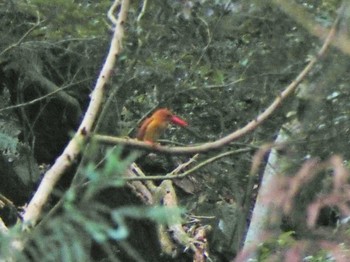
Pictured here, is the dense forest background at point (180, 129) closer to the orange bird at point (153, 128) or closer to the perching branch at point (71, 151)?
the perching branch at point (71, 151)

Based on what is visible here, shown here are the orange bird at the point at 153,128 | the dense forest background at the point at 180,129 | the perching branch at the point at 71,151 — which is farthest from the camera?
the orange bird at the point at 153,128

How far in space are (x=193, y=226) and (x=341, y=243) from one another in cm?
246

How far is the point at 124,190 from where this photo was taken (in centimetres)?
417

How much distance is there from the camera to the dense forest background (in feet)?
4.59

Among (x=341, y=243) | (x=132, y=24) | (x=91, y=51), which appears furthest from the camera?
(x=91, y=51)

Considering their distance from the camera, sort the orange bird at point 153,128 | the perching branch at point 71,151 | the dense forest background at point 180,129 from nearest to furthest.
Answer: the dense forest background at point 180,129 < the perching branch at point 71,151 < the orange bird at point 153,128

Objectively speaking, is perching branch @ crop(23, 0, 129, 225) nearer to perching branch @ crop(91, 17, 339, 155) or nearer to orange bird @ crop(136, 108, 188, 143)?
perching branch @ crop(91, 17, 339, 155)

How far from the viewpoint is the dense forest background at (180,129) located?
55.1 inches

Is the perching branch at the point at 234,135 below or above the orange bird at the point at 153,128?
above

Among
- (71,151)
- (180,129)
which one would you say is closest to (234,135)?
(71,151)

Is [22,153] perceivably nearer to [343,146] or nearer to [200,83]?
[200,83]

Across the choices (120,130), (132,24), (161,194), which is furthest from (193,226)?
(132,24)

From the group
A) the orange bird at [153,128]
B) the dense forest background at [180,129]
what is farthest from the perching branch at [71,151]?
the orange bird at [153,128]

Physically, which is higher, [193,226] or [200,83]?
[200,83]
